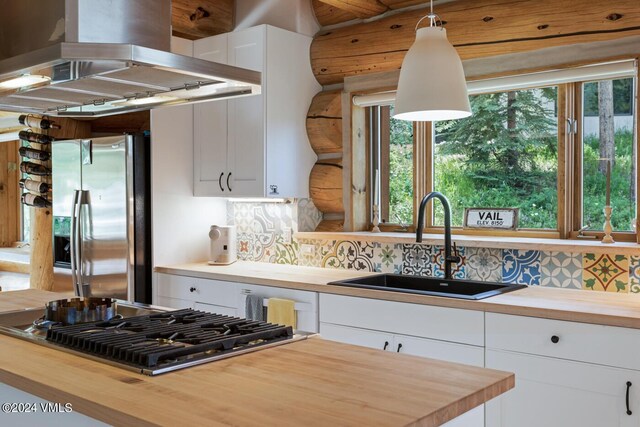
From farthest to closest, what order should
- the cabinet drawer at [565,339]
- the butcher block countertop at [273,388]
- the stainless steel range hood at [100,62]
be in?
the cabinet drawer at [565,339] < the stainless steel range hood at [100,62] < the butcher block countertop at [273,388]

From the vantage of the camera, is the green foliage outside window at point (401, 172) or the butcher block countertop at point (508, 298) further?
the green foliage outside window at point (401, 172)

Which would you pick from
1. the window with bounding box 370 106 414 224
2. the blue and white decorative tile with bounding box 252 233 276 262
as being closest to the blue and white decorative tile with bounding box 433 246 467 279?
the window with bounding box 370 106 414 224

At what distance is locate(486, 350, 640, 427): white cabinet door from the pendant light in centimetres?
109

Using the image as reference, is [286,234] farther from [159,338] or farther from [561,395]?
[159,338]

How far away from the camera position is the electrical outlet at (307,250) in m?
4.40

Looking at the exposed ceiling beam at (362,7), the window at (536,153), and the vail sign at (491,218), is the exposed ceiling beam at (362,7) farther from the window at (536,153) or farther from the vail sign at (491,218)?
the vail sign at (491,218)

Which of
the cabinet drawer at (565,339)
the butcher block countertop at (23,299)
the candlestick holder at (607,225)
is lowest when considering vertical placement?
the cabinet drawer at (565,339)

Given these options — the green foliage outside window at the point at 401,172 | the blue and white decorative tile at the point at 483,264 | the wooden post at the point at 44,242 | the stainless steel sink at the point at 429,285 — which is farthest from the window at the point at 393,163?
the wooden post at the point at 44,242

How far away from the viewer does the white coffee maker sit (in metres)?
4.48

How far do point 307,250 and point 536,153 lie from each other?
5.33 ft

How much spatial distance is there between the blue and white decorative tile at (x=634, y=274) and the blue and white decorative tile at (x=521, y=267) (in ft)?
1.47

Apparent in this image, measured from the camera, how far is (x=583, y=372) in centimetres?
263

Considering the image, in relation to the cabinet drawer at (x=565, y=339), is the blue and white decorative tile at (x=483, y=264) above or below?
above

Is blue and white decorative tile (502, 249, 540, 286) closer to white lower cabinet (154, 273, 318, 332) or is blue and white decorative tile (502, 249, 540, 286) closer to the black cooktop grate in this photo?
white lower cabinet (154, 273, 318, 332)
